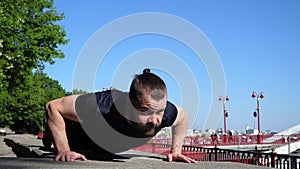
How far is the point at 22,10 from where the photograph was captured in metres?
28.7

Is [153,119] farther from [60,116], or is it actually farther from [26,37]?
[26,37]

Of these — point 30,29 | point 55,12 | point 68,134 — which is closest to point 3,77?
point 30,29

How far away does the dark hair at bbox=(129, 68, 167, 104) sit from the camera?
11.1 feet

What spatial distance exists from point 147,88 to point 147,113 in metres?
0.19

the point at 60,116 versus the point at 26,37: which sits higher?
the point at 26,37

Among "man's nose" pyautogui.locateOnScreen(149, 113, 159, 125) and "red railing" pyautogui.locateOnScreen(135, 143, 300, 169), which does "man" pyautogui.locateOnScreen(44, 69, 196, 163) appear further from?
"red railing" pyautogui.locateOnScreen(135, 143, 300, 169)

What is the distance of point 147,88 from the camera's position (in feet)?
11.2

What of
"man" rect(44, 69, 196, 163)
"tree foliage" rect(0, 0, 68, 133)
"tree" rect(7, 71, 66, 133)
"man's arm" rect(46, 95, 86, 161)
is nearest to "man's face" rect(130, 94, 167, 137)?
"man" rect(44, 69, 196, 163)

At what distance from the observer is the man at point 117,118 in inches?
134

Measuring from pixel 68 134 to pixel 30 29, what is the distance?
25.7 meters

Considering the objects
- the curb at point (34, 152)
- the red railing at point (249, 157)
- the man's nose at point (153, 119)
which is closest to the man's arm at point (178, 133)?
the man's nose at point (153, 119)

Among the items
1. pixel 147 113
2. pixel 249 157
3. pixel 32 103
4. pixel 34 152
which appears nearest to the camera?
pixel 147 113

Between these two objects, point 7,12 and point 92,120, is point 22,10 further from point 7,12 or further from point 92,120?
point 92,120

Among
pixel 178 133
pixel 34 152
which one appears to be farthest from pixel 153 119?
pixel 34 152
